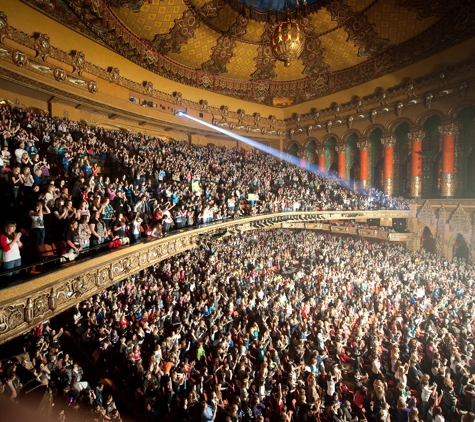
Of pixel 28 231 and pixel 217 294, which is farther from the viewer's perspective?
pixel 217 294

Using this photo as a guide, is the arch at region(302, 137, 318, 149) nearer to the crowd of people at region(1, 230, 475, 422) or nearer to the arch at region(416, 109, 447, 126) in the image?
the arch at region(416, 109, 447, 126)

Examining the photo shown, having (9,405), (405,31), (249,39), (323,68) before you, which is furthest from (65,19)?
(405,31)

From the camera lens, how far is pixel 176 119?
803 inches

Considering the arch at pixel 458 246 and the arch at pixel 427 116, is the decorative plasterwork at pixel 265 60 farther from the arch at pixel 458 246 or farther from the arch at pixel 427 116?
the arch at pixel 458 246

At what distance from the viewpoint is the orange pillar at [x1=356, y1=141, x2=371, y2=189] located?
861 inches

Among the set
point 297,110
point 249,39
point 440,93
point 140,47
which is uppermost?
point 249,39

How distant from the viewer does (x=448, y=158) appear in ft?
55.9

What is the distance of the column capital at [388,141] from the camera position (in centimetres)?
2012

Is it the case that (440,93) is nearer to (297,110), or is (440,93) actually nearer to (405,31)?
(405,31)

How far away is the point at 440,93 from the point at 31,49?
22682 mm

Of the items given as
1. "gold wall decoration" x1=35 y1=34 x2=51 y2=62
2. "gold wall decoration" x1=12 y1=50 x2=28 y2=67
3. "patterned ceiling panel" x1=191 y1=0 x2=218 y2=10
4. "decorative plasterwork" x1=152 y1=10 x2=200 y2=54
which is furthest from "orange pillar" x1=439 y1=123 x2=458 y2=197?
"gold wall decoration" x1=12 y1=50 x2=28 y2=67

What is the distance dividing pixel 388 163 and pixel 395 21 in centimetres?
943

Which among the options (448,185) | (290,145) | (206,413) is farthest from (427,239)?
(206,413)

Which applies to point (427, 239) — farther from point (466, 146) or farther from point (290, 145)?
point (290, 145)
